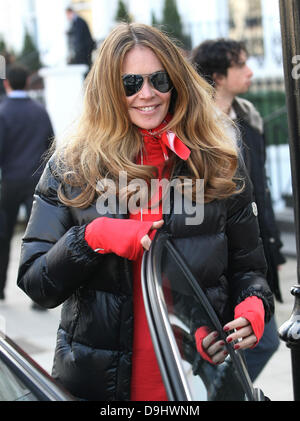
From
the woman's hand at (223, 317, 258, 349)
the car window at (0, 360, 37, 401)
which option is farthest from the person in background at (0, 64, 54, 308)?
the car window at (0, 360, 37, 401)

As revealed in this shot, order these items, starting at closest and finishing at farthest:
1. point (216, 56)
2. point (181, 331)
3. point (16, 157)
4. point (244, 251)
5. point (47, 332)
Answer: point (181, 331) → point (244, 251) → point (216, 56) → point (47, 332) → point (16, 157)

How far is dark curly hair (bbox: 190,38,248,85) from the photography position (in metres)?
4.15

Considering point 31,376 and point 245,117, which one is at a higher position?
point 245,117

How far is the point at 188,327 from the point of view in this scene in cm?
195

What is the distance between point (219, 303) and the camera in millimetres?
2430

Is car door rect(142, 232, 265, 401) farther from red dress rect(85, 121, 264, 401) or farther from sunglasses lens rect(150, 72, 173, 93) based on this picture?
sunglasses lens rect(150, 72, 173, 93)

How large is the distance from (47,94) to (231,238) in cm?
915

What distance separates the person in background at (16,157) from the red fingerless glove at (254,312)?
4.53 m

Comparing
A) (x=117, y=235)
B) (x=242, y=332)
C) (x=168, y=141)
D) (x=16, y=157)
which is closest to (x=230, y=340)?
(x=242, y=332)

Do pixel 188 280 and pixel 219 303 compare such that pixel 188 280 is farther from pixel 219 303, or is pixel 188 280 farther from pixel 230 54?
pixel 230 54

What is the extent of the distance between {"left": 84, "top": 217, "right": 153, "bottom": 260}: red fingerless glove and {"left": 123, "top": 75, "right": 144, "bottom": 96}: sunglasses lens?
50 centimetres

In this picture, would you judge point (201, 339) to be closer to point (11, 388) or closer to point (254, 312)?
point (254, 312)

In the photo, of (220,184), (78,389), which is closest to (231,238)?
(220,184)

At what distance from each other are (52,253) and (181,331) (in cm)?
58
